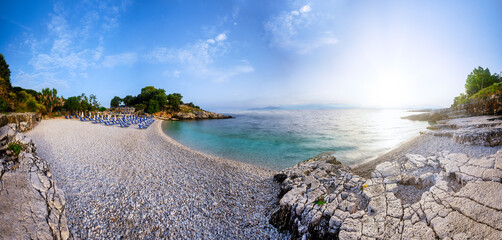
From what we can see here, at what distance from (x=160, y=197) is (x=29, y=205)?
3.61 metres

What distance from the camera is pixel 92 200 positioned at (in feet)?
21.6

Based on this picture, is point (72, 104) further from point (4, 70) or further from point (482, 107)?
point (482, 107)

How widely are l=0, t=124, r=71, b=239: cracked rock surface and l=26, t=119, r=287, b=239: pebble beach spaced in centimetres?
114

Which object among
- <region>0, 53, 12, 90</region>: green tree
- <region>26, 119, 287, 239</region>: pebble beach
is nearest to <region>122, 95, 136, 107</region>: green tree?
<region>0, 53, 12, 90</region>: green tree

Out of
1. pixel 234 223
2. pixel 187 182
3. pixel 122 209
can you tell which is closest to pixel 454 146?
pixel 234 223

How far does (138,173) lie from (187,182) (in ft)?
10.2

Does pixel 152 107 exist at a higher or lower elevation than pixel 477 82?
lower

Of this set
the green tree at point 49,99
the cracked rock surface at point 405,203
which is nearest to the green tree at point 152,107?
the green tree at point 49,99

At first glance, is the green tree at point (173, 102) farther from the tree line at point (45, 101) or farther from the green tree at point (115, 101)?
the green tree at point (115, 101)

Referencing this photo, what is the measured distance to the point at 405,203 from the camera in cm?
487

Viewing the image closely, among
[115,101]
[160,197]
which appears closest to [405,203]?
[160,197]

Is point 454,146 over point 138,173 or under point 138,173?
over

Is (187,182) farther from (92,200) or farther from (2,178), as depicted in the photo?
(2,178)

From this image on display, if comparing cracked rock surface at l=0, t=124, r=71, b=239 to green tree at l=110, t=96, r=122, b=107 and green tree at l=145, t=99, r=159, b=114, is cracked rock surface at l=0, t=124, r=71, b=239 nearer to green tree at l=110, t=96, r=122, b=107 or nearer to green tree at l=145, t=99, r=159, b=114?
green tree at l=145, t=99, r=159, b=114
